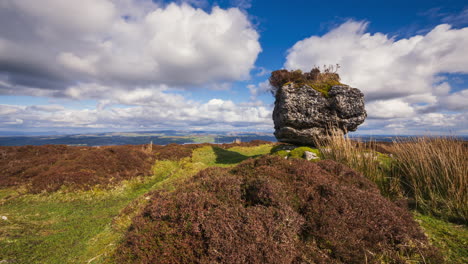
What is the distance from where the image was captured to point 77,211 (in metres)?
7.13

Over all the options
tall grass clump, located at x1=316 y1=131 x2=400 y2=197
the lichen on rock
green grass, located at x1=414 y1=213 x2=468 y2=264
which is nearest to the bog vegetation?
the lichen on rock

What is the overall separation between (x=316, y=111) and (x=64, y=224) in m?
15.1

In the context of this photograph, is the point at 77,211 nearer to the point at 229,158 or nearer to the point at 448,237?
the point at 448,237

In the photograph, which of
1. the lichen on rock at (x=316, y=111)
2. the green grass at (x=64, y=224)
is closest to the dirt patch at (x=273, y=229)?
the green grass at (x=64, y=224)

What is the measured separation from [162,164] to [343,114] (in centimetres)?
1510

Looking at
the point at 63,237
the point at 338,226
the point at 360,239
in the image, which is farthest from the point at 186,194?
the point at 63,237

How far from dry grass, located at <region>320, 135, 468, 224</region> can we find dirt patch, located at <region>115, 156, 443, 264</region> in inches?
99.7

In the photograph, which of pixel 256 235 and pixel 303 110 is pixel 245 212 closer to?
pixel 256 235

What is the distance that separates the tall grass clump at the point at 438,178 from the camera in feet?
16.7

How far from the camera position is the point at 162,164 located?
1516 cm

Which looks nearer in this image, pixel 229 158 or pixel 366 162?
pixel 366 162

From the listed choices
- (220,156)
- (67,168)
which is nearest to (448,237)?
(67,168)

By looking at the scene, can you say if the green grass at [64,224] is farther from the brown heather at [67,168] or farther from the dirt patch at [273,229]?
the dirt patch at [273,229]

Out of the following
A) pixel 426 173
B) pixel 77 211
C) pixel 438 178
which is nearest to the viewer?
pixel 438 178
